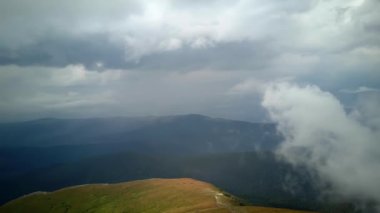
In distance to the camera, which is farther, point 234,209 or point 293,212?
point 234,209

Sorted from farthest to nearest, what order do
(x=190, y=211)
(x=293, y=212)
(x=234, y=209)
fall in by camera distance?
(x=190, y=211)
(x=234, y=209)
(x=293, y=212)

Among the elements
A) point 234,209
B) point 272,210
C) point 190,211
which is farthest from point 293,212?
point 190,211

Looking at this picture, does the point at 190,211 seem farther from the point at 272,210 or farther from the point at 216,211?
the point at 272,210

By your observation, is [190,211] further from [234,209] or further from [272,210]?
[272,210]

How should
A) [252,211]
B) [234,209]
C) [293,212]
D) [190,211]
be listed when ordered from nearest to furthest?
[293,212]
[252,211]
[234,209]
[190,211]

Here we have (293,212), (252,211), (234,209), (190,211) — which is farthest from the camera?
(190,211)

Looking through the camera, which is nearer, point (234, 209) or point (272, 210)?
point (272, 210)

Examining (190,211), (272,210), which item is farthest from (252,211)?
(190,211)

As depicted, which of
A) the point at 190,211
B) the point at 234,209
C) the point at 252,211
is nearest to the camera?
the point at 252,211
